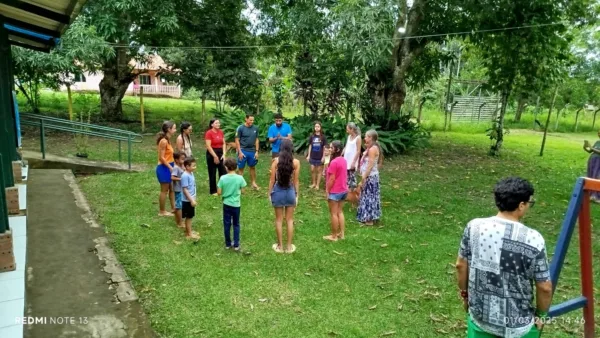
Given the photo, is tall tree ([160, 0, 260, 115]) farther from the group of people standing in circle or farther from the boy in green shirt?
the boy in green shirt

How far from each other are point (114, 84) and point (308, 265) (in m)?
13.3

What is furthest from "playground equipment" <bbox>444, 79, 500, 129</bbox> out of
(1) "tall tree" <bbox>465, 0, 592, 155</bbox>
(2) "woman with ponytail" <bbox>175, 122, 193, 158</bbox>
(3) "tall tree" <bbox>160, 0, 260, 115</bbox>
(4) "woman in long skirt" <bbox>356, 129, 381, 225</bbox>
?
(2) "woman with ponytail" <bbox>175, 122, 193, 158</bbox>

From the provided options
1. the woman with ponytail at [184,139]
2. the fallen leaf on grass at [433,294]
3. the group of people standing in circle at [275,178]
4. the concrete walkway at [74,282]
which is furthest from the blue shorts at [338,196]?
the concrete walkway at [74,282]

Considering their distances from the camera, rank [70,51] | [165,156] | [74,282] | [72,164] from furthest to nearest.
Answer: [70,51]
[72,164]
[165,156]
[74,282]

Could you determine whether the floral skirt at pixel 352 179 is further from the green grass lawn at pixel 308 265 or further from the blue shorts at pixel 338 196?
the blue shorts at pixel 338 196

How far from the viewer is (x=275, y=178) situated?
533cm

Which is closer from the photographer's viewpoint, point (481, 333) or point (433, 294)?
point (481, 333)

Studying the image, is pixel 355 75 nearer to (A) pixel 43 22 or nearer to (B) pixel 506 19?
(B) pixel 506 19

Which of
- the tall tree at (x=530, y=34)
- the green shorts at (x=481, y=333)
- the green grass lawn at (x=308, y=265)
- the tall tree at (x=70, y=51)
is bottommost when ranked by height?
the green grass lawn at (x=308, y=265)

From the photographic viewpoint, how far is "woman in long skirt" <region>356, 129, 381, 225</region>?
650cm

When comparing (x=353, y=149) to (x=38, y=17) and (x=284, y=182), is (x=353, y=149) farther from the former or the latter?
(x=38, y=17)

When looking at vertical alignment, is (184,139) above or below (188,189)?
above

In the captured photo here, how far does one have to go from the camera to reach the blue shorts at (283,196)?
5293 millimetres

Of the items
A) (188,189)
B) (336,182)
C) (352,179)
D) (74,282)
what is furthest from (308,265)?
(352,179)
